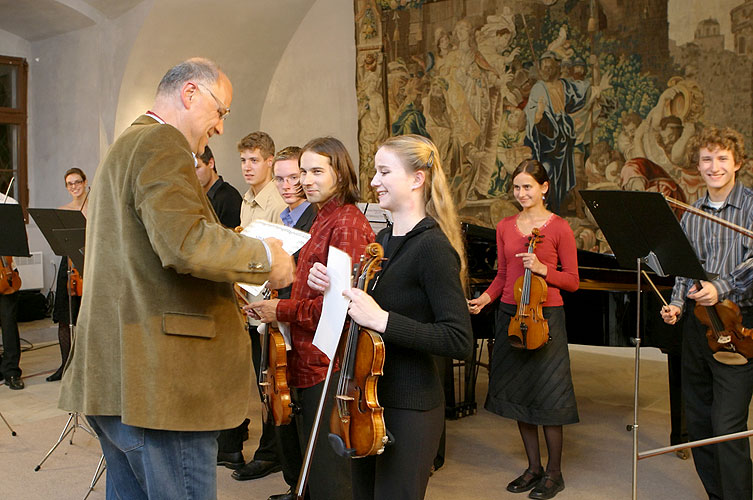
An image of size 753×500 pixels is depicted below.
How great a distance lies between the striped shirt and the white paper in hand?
1.97m

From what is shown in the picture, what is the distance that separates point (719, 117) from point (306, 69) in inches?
247

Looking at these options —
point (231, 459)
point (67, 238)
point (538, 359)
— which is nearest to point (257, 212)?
point (67, 238)

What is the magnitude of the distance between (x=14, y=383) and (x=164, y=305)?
582cm

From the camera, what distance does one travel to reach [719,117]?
770 centimetres

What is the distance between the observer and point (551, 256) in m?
4.23

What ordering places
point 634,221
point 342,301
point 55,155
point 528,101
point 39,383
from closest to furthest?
point 342,301 → point 634,221 → point 39,383 → point 528,101 → point 55,155

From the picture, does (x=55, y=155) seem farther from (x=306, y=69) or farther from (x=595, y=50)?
(x=595, y=50)

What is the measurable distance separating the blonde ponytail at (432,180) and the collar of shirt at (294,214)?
4.91 ft

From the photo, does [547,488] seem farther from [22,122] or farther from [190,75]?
[22,122]

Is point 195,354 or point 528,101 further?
point 528,101

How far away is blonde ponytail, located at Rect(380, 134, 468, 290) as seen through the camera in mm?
2535

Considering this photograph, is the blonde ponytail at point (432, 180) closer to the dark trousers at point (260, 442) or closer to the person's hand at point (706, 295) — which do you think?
the person's hand at point (706, 295)

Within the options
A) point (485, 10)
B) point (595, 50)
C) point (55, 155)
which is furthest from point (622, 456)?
point (55, 155)

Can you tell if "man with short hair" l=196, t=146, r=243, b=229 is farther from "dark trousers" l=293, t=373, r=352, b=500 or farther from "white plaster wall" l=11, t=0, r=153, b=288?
"white plaster wall" l=11, t=0, r=153, b=288
